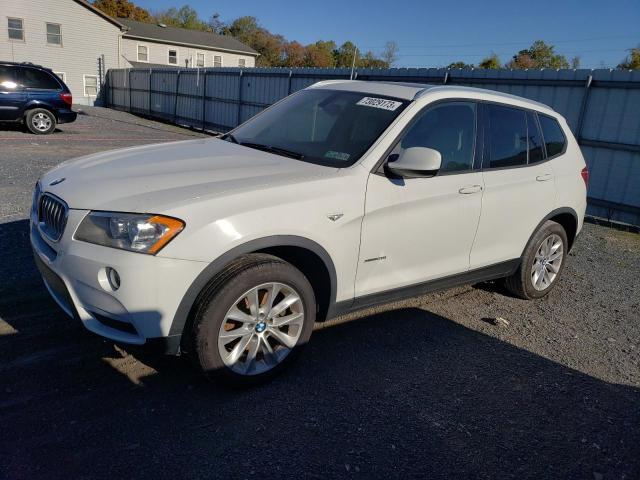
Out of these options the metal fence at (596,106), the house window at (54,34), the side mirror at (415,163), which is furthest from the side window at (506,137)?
the house window at (54,34)

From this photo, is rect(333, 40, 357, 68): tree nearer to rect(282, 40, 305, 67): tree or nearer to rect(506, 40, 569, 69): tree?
rect(282, 40, 305, 67): tree

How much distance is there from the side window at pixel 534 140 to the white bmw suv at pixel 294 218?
16 millimetres

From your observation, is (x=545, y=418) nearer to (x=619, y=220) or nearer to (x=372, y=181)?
(x=372, y=181)

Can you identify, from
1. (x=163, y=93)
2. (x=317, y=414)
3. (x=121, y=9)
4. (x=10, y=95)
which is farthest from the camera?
(x=121, y=9)

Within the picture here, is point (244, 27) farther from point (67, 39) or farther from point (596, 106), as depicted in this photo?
point (596, 106)

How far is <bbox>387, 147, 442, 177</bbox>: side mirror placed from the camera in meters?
3.48

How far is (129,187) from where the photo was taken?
10.1ft

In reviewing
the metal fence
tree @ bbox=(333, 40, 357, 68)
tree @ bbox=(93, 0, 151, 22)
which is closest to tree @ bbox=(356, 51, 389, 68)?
tree @ bbox=(333, 40, 357, 68)

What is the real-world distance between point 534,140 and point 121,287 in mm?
3736

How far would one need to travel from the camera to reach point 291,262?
11.2 ft

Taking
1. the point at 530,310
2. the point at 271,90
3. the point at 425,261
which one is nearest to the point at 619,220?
the point at 530,310

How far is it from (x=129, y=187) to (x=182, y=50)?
4457cm

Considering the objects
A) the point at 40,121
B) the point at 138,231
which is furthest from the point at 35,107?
the point at 138,231

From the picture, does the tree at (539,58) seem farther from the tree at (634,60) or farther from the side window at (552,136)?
the side window at (552,136)
